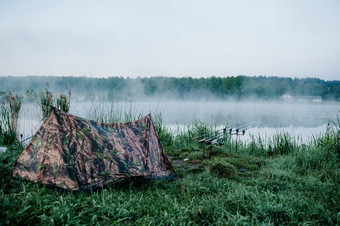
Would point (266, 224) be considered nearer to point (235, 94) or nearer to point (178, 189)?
point (178, 189)

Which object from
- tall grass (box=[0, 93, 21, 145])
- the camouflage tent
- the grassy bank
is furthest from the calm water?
the camouflage tent

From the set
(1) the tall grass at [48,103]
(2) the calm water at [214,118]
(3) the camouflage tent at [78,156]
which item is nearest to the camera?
(3) the camouflage tent at [78,156]

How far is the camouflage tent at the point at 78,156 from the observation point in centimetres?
259

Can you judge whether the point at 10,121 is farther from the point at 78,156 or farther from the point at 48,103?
the point at 78,156

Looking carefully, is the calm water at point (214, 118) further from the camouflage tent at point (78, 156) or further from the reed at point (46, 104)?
the camouflage tent at point (78, 156)

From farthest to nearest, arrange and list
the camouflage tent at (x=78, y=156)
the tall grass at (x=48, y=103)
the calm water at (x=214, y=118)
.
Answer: the calm water at (x=214, y=118) < the tall grass at (x=48, y=103) < the camouflage tent at (x=78, y=156)

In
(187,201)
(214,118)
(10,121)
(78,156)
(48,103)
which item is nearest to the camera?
(187,201)

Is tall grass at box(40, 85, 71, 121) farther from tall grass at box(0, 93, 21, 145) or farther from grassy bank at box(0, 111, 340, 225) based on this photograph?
grassy bank at box(0, 111, 340, 225)

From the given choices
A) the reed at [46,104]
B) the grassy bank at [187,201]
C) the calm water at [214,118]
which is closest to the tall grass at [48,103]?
the reed at [46,104]

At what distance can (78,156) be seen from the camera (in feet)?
8.88

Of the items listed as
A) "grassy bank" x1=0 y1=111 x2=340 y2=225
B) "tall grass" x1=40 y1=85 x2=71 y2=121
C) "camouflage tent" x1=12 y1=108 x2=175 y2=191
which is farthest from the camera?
"tall grass" x1=40 y1=85 x2=71 y2=121

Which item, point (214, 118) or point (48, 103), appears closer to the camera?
point (48, 103)

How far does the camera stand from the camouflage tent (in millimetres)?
2593

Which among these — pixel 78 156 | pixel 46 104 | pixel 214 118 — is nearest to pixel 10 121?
pixel 46 104
